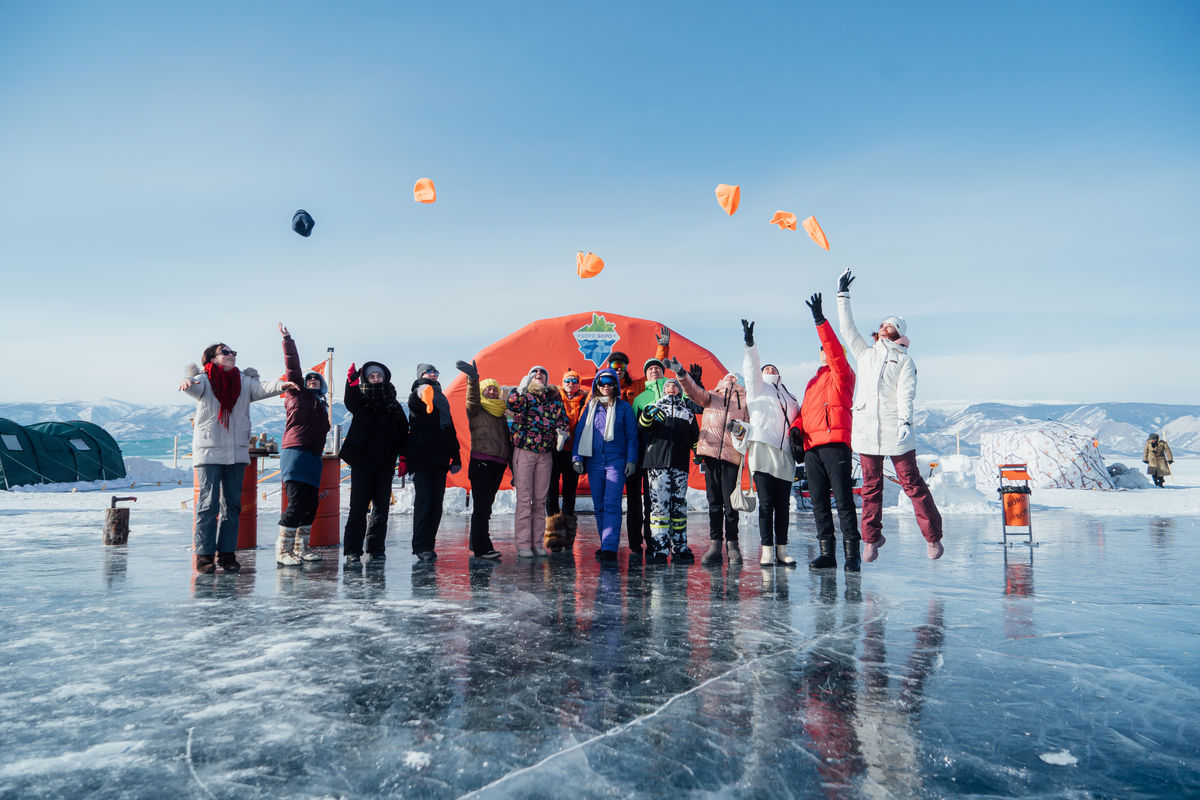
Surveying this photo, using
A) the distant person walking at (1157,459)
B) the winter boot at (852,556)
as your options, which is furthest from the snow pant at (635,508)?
the distant person walking at (1157,459)

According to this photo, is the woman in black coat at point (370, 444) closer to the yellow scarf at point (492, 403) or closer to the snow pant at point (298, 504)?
the snow pant at point (298, 504)

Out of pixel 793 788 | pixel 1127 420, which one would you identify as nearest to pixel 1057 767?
pixel 793 788

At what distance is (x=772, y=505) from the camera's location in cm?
582

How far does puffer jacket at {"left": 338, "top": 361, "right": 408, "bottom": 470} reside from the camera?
591cm

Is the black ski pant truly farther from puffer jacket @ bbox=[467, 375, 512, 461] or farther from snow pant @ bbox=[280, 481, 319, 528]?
snow pant @ bbox=[280, 481, 319, 528]

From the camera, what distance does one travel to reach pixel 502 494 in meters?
12.5

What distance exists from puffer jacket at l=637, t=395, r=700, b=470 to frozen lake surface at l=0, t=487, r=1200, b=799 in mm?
1127

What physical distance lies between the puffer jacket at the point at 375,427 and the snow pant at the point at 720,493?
8.75ft

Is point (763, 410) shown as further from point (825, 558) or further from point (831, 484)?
point (825, 558)

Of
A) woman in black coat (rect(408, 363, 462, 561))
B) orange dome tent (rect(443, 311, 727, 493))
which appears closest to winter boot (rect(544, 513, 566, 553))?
woman in black coat (rect(408, 363, 462, 561))

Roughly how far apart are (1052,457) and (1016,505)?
13656 mm

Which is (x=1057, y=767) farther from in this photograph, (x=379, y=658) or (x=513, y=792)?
(x=379, y=658)

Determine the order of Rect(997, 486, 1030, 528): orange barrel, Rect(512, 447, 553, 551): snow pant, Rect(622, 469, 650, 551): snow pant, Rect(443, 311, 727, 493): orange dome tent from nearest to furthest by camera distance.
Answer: Rect(512, 447, 553, 551): snow pant < Rect(622, 469, 650, 551): snow pant < Rect(997, 486, 1030, 528): orange barrel < Rect(443, 311, 727, 493): orange dome tent

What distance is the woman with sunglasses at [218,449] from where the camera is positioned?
540 cm
